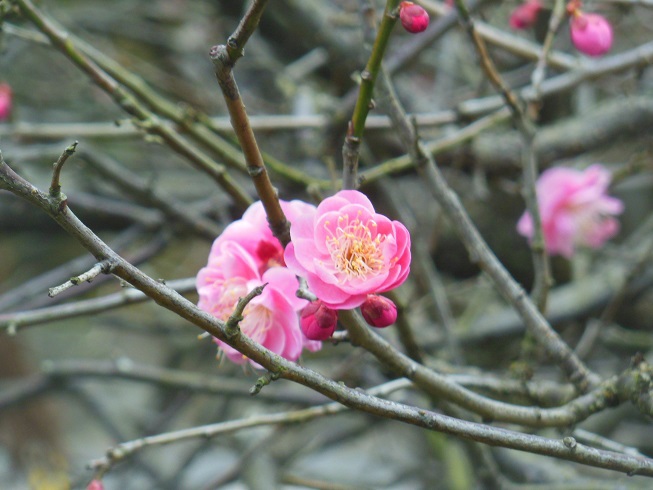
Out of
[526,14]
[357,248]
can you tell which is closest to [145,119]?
[357,248]

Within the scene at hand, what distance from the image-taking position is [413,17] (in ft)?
2.85

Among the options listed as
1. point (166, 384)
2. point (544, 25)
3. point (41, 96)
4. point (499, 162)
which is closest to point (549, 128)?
point (499, 162)

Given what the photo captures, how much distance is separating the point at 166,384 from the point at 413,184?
1409 millimetres

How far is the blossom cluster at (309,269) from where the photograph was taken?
800 millimetres

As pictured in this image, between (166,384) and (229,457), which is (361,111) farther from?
(229,457)

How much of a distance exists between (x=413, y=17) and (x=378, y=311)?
0.37m

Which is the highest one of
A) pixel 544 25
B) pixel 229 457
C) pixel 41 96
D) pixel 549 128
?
pixel 544 25

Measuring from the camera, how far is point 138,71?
3.08 meters

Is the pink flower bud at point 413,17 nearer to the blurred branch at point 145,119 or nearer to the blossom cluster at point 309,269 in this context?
the blossom cluster at point 309,269

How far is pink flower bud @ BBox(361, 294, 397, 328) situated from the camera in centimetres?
81

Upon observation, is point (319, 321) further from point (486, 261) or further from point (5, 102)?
point (5, 102)

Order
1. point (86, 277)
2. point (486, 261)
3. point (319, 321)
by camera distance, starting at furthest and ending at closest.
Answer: point (486, 261) → point (319, 321) → point (86, 277)

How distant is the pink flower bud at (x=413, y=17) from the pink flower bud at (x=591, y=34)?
0.64 meters

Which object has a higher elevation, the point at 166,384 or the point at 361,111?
the point at 166,384
